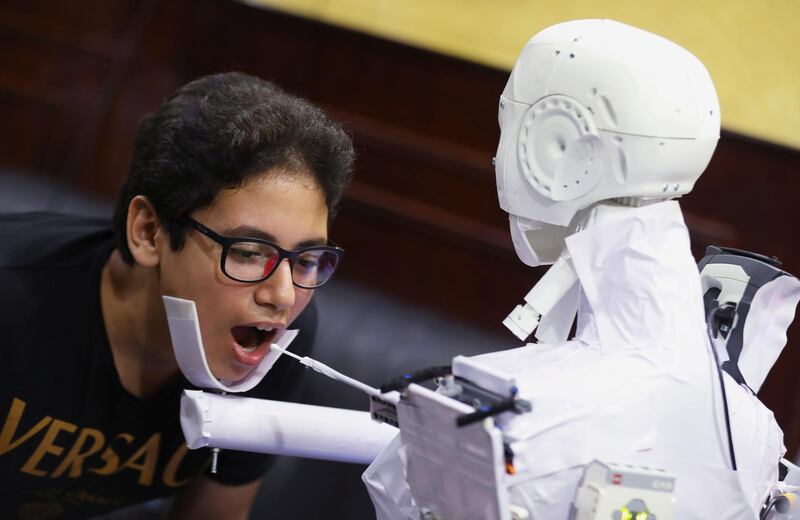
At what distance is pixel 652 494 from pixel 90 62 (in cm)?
243

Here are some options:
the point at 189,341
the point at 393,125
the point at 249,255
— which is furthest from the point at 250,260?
the point at 393,125

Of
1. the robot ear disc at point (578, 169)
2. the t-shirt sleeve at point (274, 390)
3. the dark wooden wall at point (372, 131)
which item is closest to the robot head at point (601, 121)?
the robot ear disc at point (578, 169)

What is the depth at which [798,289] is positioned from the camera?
109 centimetres

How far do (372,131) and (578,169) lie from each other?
1.58 meters

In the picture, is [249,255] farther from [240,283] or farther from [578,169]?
[578,169]

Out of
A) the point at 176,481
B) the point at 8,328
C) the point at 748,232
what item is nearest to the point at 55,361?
the point at 8,328

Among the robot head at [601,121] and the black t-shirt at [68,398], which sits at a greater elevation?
the robot head at [601,121]

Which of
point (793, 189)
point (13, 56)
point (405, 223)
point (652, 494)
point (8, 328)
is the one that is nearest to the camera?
point (652, 494)

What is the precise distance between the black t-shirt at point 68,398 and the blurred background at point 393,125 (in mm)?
342

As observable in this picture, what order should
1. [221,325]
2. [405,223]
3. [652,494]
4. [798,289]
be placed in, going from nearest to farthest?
[652,494] → [798,289] → [221,325] → [405,223]

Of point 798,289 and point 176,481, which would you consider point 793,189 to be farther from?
point 176,481

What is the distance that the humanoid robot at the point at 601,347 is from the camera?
2.86 feet

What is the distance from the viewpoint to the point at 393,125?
A: 2510mm

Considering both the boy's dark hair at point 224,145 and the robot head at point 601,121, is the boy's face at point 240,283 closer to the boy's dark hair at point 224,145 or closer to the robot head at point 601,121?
the boy's dark hair at point 224,145
